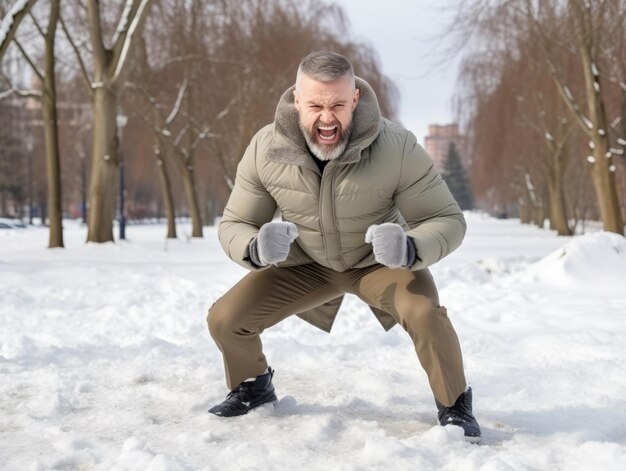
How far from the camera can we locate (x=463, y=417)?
3340 millimetres

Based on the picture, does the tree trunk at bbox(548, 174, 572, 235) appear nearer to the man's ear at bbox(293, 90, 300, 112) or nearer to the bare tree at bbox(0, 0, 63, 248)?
the bare tree at bbox(0, 0, 63, 248)

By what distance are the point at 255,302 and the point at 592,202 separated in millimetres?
38383

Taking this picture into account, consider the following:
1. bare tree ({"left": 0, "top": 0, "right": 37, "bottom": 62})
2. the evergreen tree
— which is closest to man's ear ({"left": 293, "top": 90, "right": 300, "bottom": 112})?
bare tree ({"left": 0, "top": 0, "right": 37, "bottom": 62})

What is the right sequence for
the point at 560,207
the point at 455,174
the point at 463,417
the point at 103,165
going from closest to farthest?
the point at 463,417 → the point at 103,165 → the point at 560,207 → the point at 455,174

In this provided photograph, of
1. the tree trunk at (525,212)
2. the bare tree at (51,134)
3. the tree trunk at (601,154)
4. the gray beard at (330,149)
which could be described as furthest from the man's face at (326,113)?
the tree trunk at (525,212)

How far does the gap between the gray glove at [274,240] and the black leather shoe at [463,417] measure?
982 mm

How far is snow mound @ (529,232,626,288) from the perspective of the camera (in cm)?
892

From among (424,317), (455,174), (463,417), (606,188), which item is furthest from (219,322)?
(455,174)

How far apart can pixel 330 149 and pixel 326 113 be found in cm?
16

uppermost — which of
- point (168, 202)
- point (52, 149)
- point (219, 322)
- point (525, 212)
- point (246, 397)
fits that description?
point (52, 149)

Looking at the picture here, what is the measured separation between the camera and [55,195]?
53.6 ft

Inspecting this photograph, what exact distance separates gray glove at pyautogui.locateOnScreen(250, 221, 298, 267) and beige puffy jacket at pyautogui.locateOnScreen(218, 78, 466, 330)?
0.16 meters

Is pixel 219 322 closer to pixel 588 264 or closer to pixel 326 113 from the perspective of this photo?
pixel 326 113

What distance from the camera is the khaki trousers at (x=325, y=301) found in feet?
11.0
